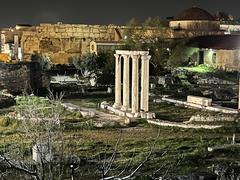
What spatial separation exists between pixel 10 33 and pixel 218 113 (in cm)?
4631

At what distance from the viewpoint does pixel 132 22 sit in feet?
204

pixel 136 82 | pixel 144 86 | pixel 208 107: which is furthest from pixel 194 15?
pixel 144 86

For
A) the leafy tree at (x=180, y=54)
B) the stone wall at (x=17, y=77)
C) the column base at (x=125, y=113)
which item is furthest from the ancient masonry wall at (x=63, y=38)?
the column base at (x=125, y=113)

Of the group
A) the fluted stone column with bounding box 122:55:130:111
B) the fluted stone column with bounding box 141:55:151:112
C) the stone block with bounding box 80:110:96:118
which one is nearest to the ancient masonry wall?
the fluted stone column with bounding box 122:55:130:111

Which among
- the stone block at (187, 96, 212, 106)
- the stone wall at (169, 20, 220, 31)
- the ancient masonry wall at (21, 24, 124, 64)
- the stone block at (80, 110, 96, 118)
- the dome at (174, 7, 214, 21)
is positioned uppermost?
the dome at (174, 7, 214, 21)

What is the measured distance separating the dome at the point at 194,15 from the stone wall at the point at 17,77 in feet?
122

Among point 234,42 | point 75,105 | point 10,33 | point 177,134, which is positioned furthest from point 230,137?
point 10,33

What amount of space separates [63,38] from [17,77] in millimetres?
27673

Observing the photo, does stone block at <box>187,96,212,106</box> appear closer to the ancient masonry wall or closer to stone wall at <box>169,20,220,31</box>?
the ancient masonry wall

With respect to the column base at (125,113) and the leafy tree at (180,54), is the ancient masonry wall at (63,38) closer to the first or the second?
the leafy tree at (180,54)

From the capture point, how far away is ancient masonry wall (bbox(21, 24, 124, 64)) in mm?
62281

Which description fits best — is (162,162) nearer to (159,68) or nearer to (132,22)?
(159,68)

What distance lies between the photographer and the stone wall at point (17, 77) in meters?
36.7

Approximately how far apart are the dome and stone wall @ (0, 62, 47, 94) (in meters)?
37.2
